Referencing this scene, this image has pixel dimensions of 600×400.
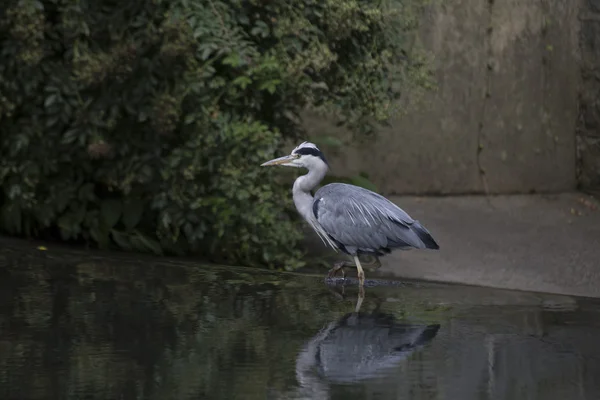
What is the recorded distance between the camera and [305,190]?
888 centimetres

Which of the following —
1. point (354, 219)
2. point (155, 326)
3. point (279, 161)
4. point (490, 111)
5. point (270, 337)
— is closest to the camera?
point (270, 337)

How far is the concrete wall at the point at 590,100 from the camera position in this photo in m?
12.0

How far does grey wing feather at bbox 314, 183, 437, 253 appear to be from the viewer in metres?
8.42

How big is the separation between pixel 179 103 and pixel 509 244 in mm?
2990

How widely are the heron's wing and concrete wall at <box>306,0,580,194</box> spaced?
267cm

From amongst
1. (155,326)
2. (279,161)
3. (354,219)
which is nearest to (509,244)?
(354,219)

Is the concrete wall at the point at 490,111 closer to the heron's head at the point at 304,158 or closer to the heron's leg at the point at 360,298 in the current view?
the heron's head at the point at 304,158

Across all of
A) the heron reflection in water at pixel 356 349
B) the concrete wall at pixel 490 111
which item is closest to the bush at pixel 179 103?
the concrete wall at pixel 490 111

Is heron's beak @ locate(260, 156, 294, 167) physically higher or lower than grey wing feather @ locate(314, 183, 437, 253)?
higher

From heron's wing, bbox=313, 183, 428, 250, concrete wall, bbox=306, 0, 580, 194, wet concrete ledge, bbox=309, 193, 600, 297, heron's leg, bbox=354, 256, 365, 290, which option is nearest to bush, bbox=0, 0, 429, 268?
heron's wing, bbox=313, 183, 428, 250

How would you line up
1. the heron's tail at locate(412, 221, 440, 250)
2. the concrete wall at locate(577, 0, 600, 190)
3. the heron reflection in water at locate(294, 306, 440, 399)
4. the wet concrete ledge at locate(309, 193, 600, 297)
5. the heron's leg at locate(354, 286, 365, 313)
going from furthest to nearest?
1. the concrete wall at locate(577, 0, 600, 190)
2. the wet concrete ledge at locate(309, 193, 600, 297)
3. the heron's tail at locate(412, 221, 440, 250)
4. the heron's leg at locate(354, 286, 365, 313)
5. the heron reflection in water at locate(294, 306, 440, 399)

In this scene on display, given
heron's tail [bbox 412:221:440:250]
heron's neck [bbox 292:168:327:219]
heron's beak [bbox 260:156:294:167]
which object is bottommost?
heron's tail [bbox 412:221:440:250]

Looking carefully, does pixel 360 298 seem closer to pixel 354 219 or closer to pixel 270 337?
pixel 354 219

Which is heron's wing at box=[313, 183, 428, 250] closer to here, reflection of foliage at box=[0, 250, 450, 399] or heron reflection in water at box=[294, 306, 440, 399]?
reflection of foliage at box=[0, 250, 450, 399]
